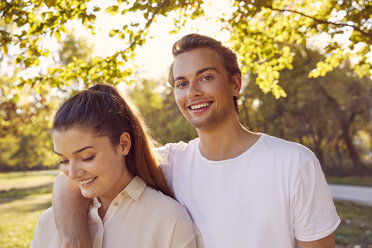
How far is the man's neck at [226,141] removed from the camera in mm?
2674

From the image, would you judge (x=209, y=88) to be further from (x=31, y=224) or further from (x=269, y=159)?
(x=31, y=224)

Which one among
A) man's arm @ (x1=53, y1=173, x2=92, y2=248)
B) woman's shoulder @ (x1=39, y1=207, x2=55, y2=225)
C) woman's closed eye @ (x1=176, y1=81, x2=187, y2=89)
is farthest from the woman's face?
woman's closed eye @ (x1=176, y1=81, x2=187, y2=89)

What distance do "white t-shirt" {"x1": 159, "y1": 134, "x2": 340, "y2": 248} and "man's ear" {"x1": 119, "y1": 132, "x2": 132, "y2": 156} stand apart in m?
0.56

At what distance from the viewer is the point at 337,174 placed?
25.1 m

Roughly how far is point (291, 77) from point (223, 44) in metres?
19.1

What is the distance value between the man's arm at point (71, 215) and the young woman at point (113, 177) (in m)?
0.08

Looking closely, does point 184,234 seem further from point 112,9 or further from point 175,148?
point 112,9

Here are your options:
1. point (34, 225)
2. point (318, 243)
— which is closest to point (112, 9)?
point (318, 243)

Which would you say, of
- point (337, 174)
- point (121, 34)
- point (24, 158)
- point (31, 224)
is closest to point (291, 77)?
point (337, 174)

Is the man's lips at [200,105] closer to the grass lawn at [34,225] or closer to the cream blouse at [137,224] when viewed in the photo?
the cream blouse at [137,224]

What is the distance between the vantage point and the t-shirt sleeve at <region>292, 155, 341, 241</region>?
2.24 m

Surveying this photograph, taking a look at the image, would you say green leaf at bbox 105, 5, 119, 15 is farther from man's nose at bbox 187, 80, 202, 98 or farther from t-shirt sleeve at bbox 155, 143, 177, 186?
t-shirt sleeve at bbox 155, 143, 177, 186

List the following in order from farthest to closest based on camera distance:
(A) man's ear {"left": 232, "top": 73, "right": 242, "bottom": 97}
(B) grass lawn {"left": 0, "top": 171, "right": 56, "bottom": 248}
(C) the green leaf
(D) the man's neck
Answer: (B) grass lawn {"left": 0, "top": 171, "right": 56, "bottom": 248}
(C) the green leaf
(A) man's ear {"left": 232, "top": 73, "right": 242, "bottom": 97}
(D) the man's neck

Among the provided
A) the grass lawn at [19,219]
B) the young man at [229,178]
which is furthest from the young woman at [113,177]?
the grass lawn at [19,219]
